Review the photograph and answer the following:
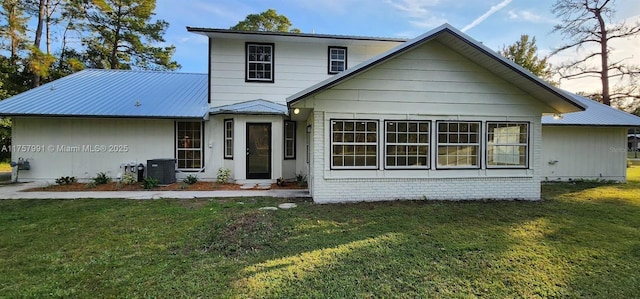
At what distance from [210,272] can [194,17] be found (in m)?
16.3

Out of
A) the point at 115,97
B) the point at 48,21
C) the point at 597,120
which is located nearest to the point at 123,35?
the point at 48,21

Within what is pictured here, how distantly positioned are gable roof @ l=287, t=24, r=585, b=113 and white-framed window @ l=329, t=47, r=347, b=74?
4.84 meters

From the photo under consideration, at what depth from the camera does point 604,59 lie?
18141 millimetres

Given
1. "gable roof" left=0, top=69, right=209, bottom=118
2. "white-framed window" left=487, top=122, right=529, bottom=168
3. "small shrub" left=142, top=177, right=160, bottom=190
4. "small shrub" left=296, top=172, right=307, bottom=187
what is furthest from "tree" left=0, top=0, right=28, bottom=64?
"white-framed window" left=487, top=122, right=529, bottom=168

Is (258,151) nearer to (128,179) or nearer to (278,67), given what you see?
(278,67)

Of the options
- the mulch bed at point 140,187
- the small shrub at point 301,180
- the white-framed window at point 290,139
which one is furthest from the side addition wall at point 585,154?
the mulch bed at point 140,187

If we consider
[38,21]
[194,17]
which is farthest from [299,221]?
[38,21]

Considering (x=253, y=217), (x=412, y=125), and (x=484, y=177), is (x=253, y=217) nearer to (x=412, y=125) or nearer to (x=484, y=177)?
(x=412, y=125)

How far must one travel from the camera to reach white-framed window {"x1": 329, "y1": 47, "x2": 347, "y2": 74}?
1150cm

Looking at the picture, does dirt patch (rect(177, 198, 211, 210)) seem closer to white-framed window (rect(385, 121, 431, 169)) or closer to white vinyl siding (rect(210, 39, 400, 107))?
white vinyl siding (rect(210, 39, 400, 107))

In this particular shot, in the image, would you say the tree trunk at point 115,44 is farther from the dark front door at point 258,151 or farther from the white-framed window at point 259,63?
the dark front door at point 258,151

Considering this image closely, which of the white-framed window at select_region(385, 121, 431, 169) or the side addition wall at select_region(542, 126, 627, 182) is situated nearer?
the white-framed window at select_region(385, 121, 431, 169)

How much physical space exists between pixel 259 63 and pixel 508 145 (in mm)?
8750

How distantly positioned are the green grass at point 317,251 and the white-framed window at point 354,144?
1.16 metres
